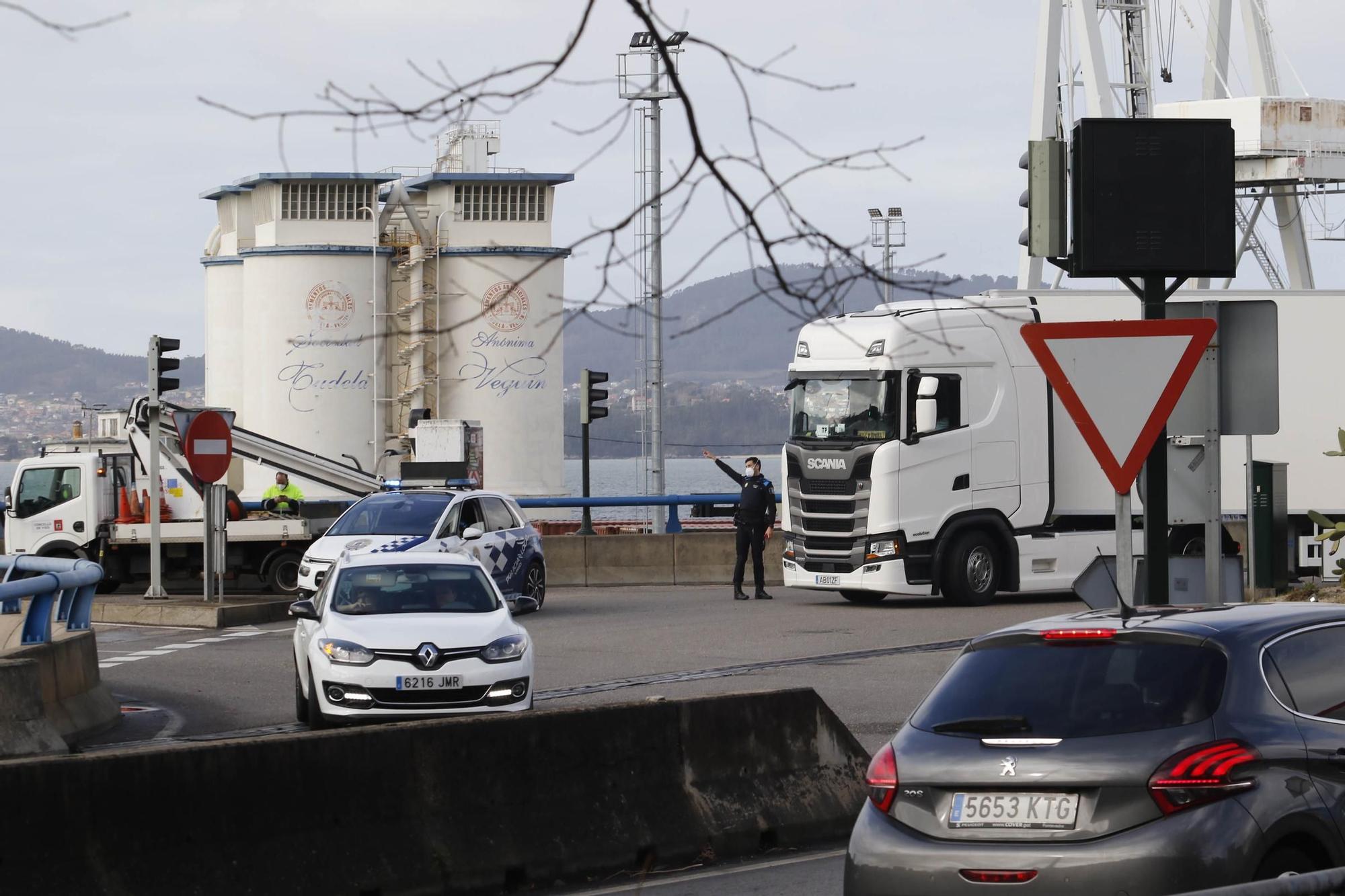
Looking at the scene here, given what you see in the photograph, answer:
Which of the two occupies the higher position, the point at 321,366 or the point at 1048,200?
the point at 321,366

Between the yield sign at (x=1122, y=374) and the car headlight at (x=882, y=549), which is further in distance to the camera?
the car headlight at (x=882, y=549)

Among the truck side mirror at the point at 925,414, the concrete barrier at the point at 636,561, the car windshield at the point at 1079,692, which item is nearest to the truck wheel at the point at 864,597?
the truck side mirror at the point at 925,414

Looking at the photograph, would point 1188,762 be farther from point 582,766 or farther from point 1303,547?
point 1303,547

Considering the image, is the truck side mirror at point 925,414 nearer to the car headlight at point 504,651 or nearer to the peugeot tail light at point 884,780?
the car headlight at point 504,651

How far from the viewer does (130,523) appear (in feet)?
96.5

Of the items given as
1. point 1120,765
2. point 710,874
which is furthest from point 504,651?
point 1120,765

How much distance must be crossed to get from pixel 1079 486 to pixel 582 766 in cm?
1610

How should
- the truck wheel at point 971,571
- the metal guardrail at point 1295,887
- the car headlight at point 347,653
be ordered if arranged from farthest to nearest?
1. the truck wheel at point 971,571
2. the car headlight at point 347,653
3. the metal guardrail at point 1295,887

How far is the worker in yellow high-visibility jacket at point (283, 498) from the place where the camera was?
29.8 m

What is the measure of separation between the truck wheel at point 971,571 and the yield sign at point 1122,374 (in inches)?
581

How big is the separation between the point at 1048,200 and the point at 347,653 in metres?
6.24

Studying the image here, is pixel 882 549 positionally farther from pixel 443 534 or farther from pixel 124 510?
pixel 124 510

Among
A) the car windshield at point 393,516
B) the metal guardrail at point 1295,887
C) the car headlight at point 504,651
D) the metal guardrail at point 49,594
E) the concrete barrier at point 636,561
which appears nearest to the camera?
the metal guardrail at point 1295,887

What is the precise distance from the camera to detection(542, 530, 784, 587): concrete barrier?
3119 centimetres
